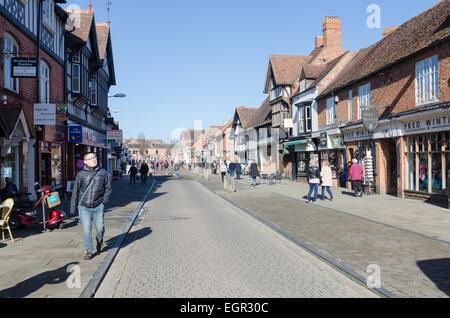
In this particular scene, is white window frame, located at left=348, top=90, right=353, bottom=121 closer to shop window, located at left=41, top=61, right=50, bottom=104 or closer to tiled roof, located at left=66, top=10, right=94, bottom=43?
tiled roof, located at left=66, top=10, right=94, bottom=43

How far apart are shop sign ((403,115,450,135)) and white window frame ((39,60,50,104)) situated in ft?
49.6

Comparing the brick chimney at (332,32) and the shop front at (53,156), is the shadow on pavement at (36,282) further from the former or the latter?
the brick chimney at (332,32)

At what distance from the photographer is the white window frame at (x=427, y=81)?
14547mm

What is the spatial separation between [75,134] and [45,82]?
3865 mm

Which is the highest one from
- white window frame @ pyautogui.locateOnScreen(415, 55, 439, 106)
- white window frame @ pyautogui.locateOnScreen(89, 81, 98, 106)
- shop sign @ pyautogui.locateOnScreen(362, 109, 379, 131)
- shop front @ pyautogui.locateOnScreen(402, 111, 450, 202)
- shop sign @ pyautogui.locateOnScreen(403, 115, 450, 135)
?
white window frame @ pyautogui.locateOnScreen(89, 81, 98, 106)

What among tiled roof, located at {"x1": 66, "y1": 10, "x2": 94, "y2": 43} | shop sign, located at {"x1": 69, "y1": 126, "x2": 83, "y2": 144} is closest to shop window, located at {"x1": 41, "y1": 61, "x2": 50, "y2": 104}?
shop sign, located at {"x1": 69, "y1": 126, "x2": 83, "y2": 144}

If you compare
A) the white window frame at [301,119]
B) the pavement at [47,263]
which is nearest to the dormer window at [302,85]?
the white window frame at [301,119]

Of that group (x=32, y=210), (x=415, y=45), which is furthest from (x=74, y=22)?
(x=415, y=45)

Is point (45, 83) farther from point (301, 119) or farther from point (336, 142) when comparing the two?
point (301, 119)

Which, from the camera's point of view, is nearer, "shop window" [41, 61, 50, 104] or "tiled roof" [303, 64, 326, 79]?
"shop window" [41, 61, 50, 104]

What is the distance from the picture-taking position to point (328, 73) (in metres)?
26.2

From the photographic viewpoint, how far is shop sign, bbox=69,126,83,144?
20.4 m

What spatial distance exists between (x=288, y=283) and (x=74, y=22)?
21.4 meters

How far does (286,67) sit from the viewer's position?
113ft
